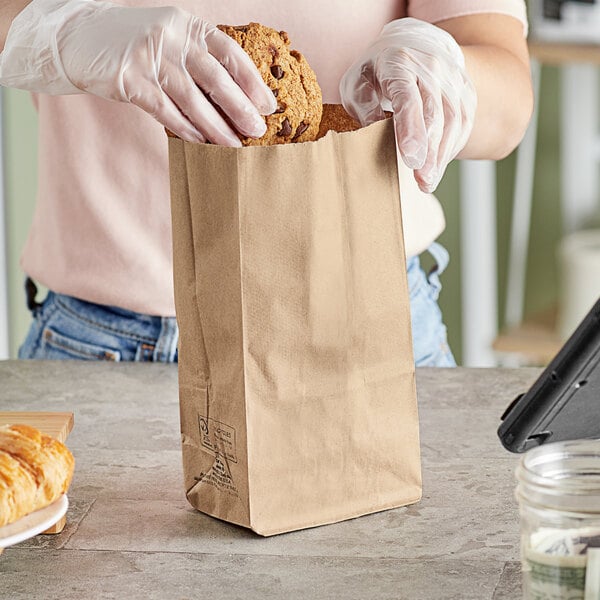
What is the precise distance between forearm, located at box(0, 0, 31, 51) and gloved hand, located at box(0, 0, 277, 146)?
17 centimetres

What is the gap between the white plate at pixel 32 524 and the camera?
86cm

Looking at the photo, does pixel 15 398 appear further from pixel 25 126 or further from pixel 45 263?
pixel 25 126

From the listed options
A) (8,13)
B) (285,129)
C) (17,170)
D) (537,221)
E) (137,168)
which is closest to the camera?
(285,129)

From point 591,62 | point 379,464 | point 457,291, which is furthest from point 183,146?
point 457,291

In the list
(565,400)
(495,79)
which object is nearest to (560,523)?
(565,400)

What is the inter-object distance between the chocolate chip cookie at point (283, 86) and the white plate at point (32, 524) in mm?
357

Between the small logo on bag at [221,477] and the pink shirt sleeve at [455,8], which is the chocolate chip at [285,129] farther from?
the pink shirt sleeve at [455,8]

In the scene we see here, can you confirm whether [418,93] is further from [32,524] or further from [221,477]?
[32,524]

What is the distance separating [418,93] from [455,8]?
44 cm

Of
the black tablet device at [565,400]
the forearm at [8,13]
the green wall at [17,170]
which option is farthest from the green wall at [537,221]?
the black tablet device at [565,400]

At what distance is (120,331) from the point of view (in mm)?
1521

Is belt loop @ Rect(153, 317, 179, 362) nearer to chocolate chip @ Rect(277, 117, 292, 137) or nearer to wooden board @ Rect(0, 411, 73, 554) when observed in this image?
wooden board @ Rect(0, 411, 73, 554)

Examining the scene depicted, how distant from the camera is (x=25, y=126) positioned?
3.12 metres

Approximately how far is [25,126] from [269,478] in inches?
92.4
